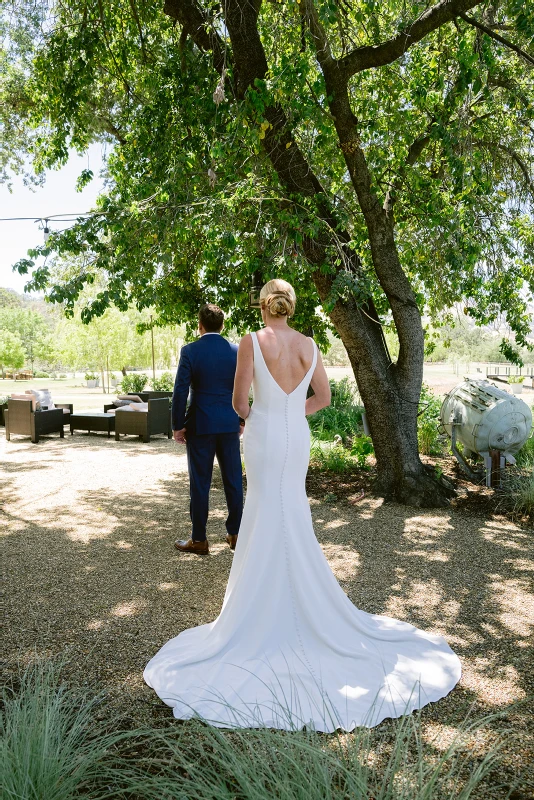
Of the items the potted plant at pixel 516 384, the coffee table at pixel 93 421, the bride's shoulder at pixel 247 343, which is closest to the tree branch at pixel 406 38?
the bride's shoulder at pixel 247 343

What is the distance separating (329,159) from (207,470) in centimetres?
515

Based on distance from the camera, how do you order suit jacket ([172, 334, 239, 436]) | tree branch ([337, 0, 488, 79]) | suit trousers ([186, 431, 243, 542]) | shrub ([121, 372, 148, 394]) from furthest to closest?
shrub ([121, 372, 148, 394]) → tree branch ([337, 0, 488, 79]) → suit trousers ([186, 431, 243, 542]) → suit jacket ([172, 334, 239, 436])

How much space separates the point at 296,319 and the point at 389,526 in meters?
4.77

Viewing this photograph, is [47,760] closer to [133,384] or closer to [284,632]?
[284,632]

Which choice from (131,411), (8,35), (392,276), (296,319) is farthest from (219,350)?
(8,35)

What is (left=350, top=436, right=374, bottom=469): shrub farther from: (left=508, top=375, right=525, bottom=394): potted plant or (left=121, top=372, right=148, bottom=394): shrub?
(left=508, top=375, right=525, bottom=394): potted plant

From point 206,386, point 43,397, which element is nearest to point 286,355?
point 206,386

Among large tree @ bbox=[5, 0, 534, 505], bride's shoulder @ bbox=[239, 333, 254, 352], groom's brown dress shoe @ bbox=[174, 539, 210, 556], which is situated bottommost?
groom's brown dress shoe @ bbox=[174, 539, 210, 556]

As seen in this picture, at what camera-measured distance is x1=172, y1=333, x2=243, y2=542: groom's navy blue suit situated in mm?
5328

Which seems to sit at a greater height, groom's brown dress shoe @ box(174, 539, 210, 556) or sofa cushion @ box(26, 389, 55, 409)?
sofa cushion @ box(26, 389, 55, 409)

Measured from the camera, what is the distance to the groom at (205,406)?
5.33m

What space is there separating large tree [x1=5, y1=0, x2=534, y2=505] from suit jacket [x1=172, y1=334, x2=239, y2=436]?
108 centimetres

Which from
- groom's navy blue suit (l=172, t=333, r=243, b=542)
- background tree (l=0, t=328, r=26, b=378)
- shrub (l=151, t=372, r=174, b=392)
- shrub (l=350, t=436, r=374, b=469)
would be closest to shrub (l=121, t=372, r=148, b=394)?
shrub (l=151, t=372, r=174, b=392)

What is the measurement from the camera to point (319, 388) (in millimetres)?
3949
